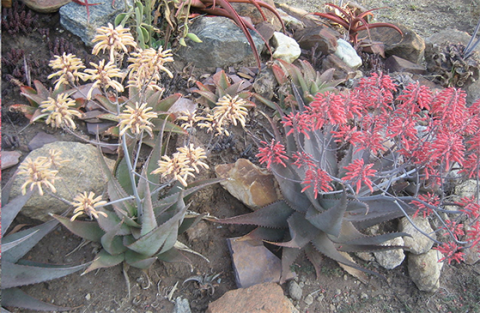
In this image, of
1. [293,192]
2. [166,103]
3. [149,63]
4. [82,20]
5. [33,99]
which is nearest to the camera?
[149,63]

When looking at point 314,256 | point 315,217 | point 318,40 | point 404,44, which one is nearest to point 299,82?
point 318,40

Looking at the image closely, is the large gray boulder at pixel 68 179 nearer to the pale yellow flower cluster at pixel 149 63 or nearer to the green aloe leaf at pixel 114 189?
the green aloe leaf at pixel 114 189

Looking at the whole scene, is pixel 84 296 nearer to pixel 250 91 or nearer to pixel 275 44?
pixel 250 91

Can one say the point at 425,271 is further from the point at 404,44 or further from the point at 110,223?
the point at 404,44

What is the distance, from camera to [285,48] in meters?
3.91

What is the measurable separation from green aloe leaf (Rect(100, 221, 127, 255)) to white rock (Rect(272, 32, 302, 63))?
255 cm

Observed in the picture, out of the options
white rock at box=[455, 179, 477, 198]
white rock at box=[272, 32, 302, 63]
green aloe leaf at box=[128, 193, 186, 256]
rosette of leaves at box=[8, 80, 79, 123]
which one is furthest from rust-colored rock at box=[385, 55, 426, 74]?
rosette of leaves at box=[8, 80, 79, 123]

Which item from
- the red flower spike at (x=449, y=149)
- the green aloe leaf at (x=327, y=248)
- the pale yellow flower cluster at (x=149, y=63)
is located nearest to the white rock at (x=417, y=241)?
the green aloe leaf at (x=327, y=248)

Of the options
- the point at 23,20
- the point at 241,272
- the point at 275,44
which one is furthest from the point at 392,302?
the point at 23,20

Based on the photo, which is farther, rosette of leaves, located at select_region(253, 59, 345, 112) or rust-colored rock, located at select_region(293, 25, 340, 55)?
rust-colored rock, located at select_region(293, 25, 340, 55)

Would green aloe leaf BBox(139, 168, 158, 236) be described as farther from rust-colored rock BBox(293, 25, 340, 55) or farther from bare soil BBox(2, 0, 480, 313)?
rust-colored rock BBox(293, 25, 340, 55)

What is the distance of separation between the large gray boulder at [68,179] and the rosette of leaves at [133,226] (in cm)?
19

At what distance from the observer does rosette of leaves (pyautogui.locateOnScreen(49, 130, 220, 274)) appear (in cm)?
207

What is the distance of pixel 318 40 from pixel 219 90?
168 cm
